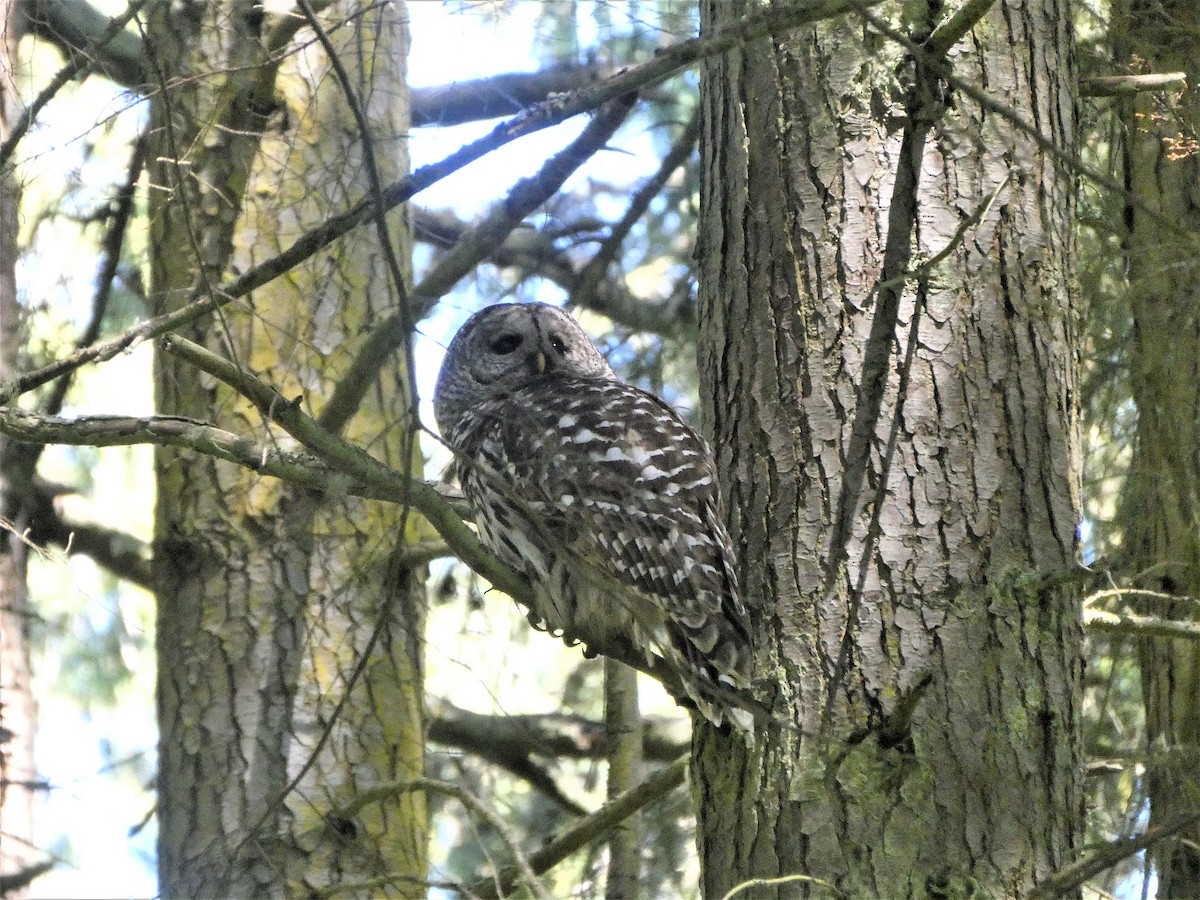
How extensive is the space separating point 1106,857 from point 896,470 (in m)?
0.91

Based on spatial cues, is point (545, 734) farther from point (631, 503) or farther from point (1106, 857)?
point (1106, 857)

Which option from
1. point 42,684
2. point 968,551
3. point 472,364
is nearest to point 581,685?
point 472,364

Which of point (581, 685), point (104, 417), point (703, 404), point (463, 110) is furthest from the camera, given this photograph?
point (581, 685)

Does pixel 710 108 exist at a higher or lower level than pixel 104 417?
higher

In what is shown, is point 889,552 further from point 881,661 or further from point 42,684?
point 42,684

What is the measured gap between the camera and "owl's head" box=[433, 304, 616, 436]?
4480 millimetres

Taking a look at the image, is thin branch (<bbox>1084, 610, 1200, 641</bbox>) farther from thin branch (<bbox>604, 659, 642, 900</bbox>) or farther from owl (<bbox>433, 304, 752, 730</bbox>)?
thin branch (<bbox>604, 659, 642, 900</bbox>)

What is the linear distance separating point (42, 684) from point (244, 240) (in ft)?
8.58

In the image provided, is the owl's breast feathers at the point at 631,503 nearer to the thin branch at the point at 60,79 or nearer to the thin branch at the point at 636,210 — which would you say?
the thin branch at the point at 636,210

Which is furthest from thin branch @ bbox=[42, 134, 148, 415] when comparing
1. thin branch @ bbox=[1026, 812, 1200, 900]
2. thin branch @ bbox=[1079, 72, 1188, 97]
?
thin branch @ bbox=[1026, 812, 1200, 900]

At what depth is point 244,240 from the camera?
4.61 metres

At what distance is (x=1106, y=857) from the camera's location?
1.98 meters

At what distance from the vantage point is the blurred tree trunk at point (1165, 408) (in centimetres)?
370

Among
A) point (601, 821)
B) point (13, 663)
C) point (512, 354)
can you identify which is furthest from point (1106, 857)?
point (13, 663)
